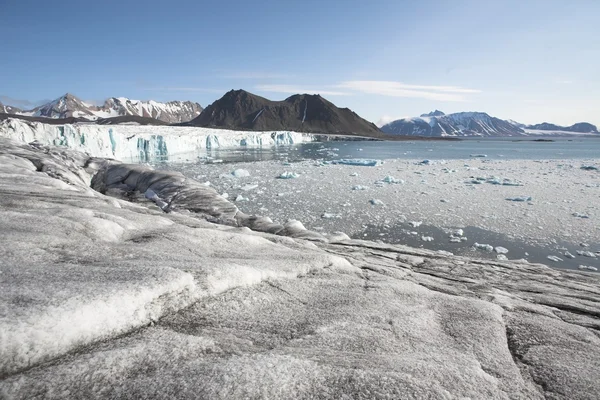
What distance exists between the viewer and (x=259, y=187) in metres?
17.7

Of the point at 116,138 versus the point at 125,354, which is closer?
the point at 125,354

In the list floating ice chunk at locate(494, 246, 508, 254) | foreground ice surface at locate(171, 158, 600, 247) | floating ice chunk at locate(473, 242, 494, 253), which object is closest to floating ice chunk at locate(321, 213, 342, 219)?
foreground ice surface at locate(171, 158, 600, 247)

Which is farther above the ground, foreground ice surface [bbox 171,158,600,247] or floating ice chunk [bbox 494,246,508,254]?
foreground ice surface [bbox 171,158,600,247]

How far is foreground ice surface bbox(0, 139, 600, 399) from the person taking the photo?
1.74 meters

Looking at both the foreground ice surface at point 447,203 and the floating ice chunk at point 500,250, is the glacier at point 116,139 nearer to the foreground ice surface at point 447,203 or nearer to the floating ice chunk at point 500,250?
the foreground ice surface at point 447,203

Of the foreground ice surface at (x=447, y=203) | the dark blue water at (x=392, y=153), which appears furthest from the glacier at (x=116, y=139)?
the foreground ice surface at (x=447, y=203)

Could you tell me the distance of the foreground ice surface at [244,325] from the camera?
5.72ft

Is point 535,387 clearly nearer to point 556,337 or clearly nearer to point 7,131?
point 556,337

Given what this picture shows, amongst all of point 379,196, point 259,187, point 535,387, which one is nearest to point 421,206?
point 379,196

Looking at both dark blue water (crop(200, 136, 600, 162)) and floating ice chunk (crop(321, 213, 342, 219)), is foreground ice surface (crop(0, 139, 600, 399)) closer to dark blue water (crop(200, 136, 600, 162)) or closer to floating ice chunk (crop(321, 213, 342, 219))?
floating ice chunk (crop(321, 213, 342, 219))

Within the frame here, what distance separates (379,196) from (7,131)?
29810 mm

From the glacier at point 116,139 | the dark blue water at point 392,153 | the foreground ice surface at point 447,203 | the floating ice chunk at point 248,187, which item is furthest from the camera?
the dark blue water at point 392,153

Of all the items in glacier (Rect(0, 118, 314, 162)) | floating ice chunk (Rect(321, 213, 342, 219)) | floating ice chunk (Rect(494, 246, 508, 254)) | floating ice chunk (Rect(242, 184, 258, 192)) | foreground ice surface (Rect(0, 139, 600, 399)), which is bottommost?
floating ice chunk (Rect(494, 246, 508, 254))

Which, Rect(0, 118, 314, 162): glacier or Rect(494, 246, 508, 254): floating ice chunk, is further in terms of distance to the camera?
Rect(0, 118, 314, 162): glacier
